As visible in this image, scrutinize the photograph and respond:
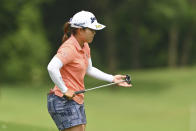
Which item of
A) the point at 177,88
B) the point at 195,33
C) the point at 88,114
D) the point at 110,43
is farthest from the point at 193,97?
the point at 195,33

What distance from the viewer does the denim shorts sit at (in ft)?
19.8

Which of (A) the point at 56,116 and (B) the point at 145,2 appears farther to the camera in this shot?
(B) the point at 145,2

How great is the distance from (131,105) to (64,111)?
22.3m

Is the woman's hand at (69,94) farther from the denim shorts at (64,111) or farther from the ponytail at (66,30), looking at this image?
the ponytail at (66,30)

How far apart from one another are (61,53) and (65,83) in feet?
1.31

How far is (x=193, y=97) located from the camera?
30922 mm

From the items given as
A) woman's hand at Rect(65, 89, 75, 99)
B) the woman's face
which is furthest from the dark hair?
woman's hand at Rect(65, 89, 75, 99)

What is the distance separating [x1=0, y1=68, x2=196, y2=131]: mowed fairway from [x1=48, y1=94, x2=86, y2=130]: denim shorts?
975 cm

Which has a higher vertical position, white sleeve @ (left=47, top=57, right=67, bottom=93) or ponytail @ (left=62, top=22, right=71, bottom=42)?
ponytail @ (left=62, top=22, right=71, bottom=42)

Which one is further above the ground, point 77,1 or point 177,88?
point 77,1

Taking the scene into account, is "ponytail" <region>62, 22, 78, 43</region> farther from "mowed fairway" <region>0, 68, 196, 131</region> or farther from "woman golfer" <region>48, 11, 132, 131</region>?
"mowed fairway" <region>0, 68, 196, 131</region>

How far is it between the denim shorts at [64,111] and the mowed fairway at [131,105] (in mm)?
9754

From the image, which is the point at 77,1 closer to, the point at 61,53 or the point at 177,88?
the point at 177,88

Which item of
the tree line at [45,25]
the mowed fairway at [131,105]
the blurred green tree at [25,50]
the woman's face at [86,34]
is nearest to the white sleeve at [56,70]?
the woman's face at [86,34]
